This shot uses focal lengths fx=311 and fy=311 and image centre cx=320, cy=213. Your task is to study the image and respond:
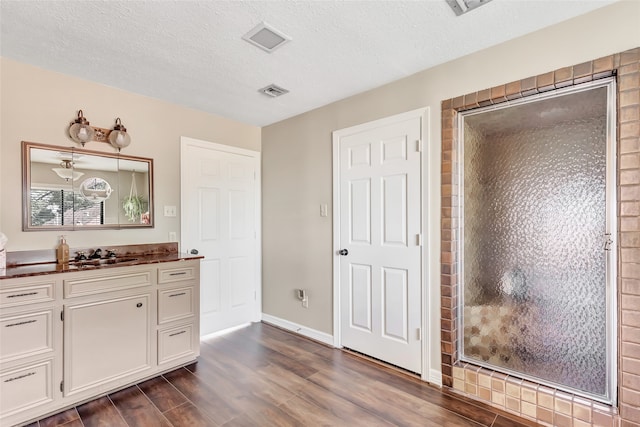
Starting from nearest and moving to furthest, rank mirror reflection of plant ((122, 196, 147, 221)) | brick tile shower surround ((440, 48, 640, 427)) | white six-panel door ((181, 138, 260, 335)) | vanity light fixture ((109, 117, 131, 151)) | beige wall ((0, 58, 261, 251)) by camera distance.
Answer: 1. brick tile shower surround ((440, 48, 640, 427))
2. beige wall ((0, 58, 261, 251))
3. vanity light fixture ((109, 117, 131, 151))
4. mirror reflection of plant ((122, 196, 147, 221))
5. white six-panel door ((181, 138, 260, 335))

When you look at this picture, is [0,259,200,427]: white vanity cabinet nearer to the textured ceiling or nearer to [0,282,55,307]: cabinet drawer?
[0,282,55,307]: cabinet drawer

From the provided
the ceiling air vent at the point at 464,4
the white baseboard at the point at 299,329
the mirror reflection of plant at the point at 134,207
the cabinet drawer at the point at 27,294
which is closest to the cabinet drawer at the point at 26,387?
the cabinet drawer at the point at 27,294

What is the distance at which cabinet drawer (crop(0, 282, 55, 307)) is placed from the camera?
6.00 ft

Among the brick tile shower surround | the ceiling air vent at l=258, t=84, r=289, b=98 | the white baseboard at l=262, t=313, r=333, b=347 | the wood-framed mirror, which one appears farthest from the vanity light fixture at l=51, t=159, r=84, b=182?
the brick tile shower surround

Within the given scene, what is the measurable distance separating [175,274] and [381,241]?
176 cm

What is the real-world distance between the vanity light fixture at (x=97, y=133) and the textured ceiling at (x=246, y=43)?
14.1 inches

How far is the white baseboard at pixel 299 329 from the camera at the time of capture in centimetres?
311

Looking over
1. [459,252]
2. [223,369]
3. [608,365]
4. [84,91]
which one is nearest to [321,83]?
[459,252]

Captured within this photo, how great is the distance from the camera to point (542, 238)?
197cm

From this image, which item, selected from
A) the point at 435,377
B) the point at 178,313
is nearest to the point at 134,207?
the point at 178,313

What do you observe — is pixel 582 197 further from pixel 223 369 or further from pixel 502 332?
pixel 223 369

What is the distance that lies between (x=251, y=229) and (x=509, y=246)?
8.80ft

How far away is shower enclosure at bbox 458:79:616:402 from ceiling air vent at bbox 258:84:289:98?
1510mm

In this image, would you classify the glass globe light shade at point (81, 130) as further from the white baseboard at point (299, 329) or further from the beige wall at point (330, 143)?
the white baseboard at point (299, 329)
